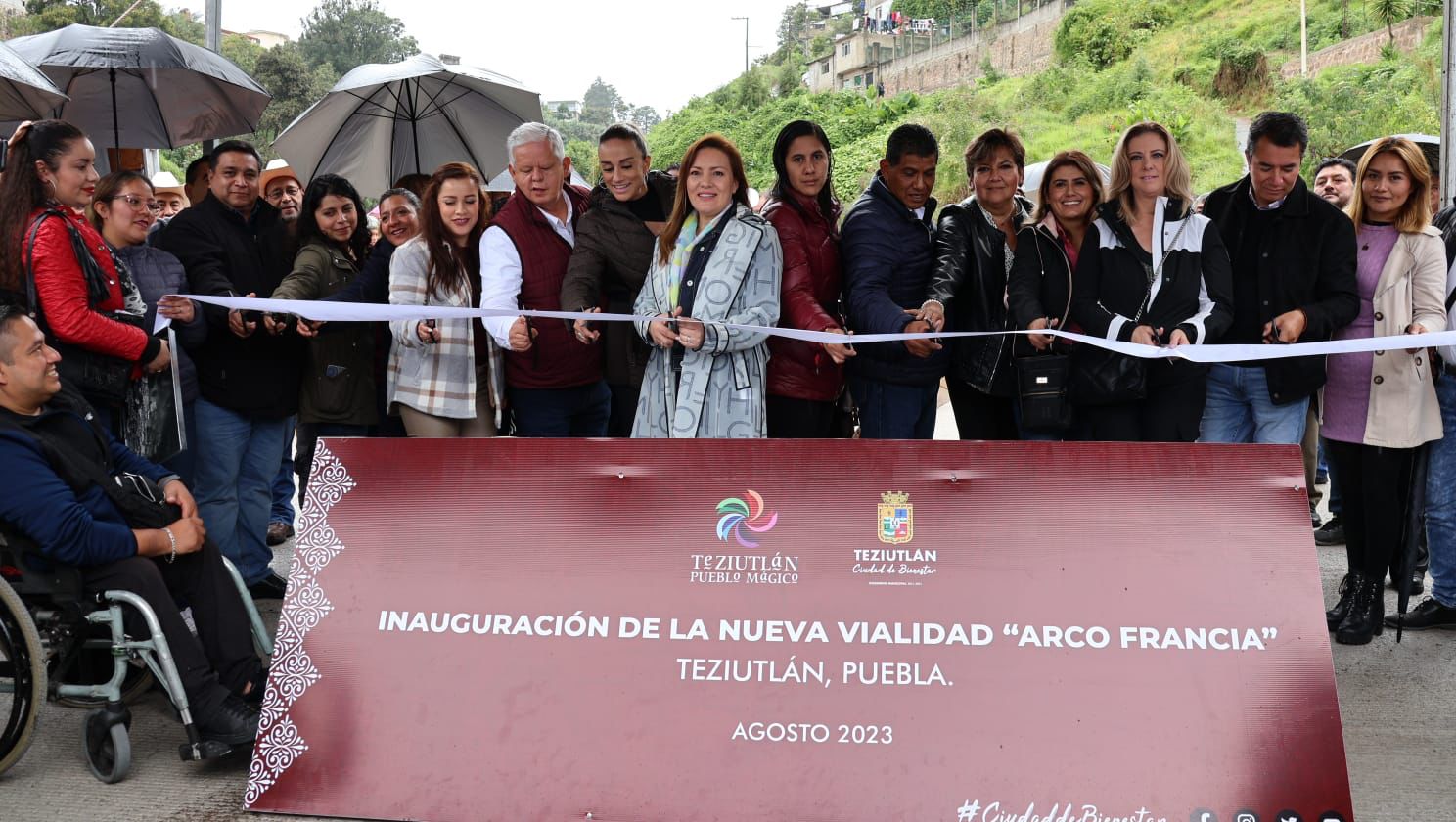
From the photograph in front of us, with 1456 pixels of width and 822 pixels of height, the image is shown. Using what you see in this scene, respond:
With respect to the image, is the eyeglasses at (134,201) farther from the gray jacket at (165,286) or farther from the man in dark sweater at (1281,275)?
the man in dark sweater at (1281,275)

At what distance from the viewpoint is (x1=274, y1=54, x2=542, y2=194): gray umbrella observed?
681 cm

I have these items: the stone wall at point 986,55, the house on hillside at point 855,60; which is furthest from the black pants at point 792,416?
the house on hillside at point 855,60

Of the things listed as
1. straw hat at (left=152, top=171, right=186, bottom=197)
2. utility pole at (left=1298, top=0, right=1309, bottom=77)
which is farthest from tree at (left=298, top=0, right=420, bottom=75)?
straw hat at (left=152, top=171, right=186, bottom=197)

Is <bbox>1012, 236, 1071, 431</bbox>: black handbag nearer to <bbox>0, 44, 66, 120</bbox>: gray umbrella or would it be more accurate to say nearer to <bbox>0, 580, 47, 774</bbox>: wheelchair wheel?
<bbox>0, 580, 47, 774</bbox>: wheelchair wheel

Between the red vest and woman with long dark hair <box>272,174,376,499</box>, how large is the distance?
0.96 meters

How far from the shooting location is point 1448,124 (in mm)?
5625

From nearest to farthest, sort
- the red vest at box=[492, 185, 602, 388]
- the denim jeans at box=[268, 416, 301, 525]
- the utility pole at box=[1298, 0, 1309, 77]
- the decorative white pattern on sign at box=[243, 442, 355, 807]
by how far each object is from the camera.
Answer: the decorative white pattern on sign at box=[243, 442, 355, 807], the red vest at box=[492, 185, 602, 388], the denim jeans at box=[268, 416, 301, 525], the utility pole at box=[1298, 0, 1309, 77]

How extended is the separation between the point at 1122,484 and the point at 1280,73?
46791mm

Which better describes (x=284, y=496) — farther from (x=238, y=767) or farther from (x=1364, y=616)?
(x=1364, y=616)

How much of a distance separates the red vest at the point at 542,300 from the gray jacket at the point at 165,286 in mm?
1294

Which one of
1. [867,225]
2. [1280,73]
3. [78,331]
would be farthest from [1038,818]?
[1280,73]

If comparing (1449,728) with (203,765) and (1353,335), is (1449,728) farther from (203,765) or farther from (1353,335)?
(203,765)

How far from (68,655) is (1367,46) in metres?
46.2

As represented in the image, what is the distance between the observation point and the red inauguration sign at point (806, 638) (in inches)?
116
